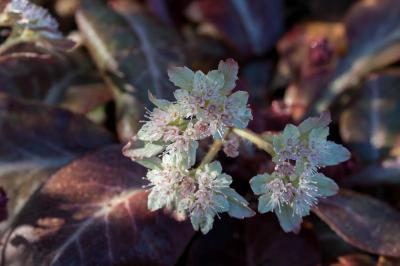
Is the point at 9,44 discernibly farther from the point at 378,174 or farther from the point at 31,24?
the point at 378,174

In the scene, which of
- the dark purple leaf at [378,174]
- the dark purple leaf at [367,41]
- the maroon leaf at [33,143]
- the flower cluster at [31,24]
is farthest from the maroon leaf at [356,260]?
the flower cluster at [31,24]

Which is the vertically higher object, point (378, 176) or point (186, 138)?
point (186, 138)

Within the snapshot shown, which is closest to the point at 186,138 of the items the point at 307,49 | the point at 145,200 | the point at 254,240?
the point at 145,200

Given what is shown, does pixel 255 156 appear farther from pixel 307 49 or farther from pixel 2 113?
pixel 2 113

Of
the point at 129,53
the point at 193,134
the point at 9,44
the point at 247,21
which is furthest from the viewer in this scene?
the point at 247,21

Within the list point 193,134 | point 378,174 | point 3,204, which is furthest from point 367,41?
point 3,204

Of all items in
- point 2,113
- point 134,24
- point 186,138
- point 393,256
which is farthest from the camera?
point 134,24
